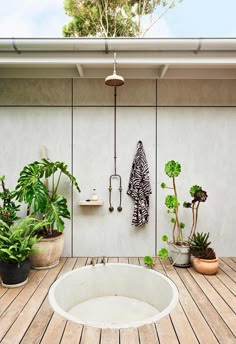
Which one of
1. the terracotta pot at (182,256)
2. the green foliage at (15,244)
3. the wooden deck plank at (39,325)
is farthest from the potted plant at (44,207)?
the terracotta pot at (182,256)

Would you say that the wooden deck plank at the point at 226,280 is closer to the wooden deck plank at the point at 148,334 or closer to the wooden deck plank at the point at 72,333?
the wooden deck plank at the point at 148,334

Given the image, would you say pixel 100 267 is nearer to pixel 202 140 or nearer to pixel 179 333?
pixel 179 333

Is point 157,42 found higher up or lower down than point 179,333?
higher up

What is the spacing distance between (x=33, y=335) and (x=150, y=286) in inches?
56.4

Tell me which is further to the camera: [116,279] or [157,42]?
[116,279]

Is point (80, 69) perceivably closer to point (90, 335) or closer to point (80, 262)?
point (80, 262)

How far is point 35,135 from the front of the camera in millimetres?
3414

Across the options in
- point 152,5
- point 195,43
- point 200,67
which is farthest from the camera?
point 152,5

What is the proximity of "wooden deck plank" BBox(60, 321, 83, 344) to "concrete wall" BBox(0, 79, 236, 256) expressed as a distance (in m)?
1.53

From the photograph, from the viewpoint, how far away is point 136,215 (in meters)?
3.29

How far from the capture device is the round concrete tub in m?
2.57

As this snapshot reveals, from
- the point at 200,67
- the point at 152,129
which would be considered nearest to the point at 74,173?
the point at 152,129

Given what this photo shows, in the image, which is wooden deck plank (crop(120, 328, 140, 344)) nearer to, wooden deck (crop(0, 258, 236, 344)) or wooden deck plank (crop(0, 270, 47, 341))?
wooden deck (crop(0, 258, 236, 344))

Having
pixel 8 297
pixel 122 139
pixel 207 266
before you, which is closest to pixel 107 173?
pixel 122 139
